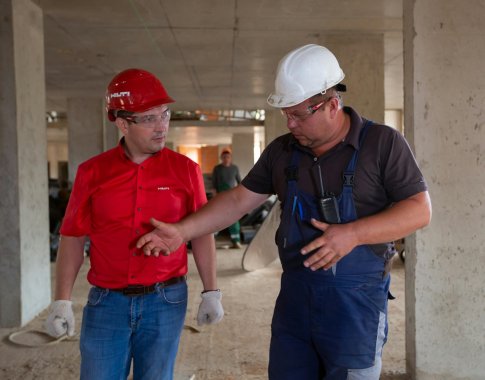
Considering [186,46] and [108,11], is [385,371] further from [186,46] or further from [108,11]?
[186,46]

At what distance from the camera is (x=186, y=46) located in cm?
867

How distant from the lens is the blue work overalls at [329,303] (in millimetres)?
2096

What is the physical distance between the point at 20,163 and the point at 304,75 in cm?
407

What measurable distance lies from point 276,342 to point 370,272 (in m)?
0.52

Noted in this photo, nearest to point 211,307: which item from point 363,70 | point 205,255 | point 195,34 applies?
point 205,255

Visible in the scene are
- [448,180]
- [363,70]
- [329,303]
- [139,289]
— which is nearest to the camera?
[329,303]

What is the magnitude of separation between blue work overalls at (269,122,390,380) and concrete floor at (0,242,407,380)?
6.82 ft

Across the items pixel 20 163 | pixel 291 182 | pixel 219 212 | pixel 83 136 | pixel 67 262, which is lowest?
pixel 67 262

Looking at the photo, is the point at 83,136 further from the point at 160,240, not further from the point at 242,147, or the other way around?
the point at 242,147

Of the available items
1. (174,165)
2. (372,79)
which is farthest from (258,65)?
(174,165)

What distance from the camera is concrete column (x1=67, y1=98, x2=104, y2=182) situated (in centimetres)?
1336

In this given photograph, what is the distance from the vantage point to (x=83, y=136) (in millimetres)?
13406

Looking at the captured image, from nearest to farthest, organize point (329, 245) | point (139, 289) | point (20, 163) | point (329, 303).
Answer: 1. point (329, 245)
2. point (329, 303)
3. point (139, 289)
4. point (20, 163)

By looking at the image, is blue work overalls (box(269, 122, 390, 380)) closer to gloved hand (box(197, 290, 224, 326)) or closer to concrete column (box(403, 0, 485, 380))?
gloved hand (box(197, 290, 224, 326))
